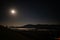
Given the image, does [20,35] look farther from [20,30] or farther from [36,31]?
[36,31]

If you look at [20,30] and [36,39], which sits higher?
[20,30]

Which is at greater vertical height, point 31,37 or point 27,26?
point 27,26

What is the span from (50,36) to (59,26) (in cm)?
29

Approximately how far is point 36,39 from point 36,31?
161 mm

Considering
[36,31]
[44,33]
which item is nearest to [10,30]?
[36,31]

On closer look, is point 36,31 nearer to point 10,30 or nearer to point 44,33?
point 44,33

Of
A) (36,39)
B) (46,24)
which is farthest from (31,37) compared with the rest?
(46,24)

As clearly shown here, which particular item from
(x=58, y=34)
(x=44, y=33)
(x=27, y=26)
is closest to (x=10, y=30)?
(x=27, y=26)

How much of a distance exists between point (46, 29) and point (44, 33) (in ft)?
0.35

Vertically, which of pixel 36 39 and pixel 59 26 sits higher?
pixel 59 26

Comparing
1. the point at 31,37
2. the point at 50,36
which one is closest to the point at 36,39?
the point at 31,37

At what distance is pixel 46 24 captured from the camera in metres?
2.28

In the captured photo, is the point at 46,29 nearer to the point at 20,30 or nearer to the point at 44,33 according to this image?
the point at 44,33

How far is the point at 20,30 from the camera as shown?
2232 mm
